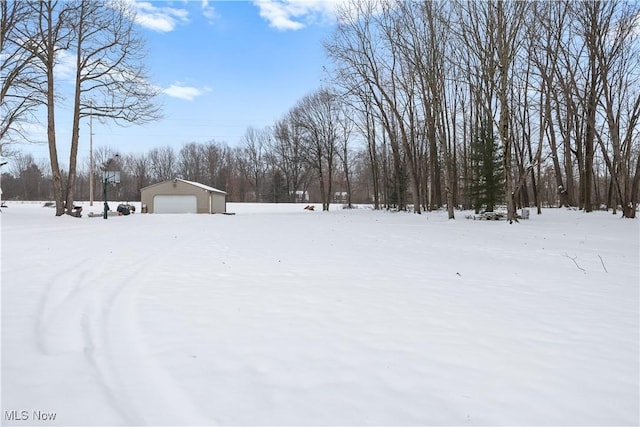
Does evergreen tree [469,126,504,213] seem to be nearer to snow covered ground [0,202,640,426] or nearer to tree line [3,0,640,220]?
tree line [3,0,640,220]

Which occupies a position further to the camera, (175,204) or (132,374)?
(175,204)

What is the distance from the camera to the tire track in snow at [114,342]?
7.09 ft

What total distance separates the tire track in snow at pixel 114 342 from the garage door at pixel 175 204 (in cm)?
3251

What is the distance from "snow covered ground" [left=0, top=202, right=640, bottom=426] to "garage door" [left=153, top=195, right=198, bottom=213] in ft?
102

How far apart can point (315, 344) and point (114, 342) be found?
1656mm

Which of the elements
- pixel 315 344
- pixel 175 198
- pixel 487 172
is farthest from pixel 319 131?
pixel 315 344

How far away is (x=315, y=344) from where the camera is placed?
3.13 metres

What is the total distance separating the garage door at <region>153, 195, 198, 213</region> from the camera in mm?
36562

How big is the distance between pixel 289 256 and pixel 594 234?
34.5 ft

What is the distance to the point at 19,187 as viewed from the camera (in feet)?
227

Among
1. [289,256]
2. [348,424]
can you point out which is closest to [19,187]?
[289,256]

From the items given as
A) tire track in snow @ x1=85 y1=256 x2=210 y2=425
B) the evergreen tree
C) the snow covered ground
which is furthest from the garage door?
tire track in snow @ x1=85 y1=256 x2=210 y2=425

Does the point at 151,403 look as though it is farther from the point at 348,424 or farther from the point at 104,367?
the point at 348,424

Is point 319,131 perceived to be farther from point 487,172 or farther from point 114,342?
point 114,342
